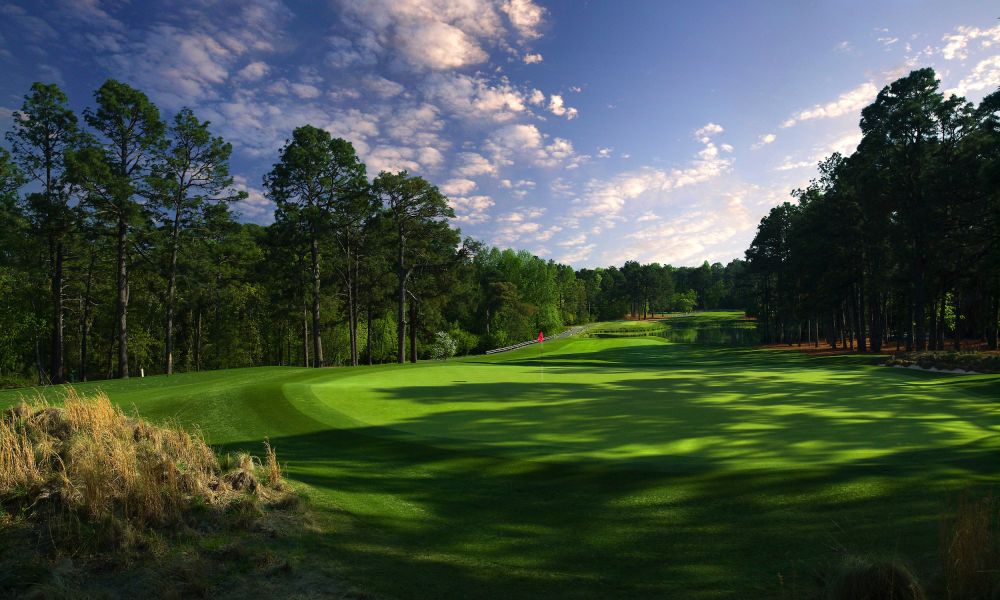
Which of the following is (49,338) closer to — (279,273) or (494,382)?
(279,273)

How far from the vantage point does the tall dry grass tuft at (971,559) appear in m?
3.24

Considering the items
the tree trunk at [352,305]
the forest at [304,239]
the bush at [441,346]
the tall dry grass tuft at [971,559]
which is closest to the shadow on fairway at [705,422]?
the tall dry grass tuft at [971,559]

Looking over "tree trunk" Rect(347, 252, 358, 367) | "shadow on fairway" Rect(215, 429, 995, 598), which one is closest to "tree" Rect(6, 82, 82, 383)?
"tree trunk" Rect(347, 252, 358, 367)

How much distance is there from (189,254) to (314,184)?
8.97 m

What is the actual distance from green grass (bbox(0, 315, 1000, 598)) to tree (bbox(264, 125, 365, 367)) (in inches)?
778

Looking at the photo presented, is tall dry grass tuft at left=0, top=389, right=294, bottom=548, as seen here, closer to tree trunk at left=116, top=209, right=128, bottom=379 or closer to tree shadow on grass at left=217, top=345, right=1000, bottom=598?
tree shadow on grass at left=217, top=345, right=1000, bottom=598

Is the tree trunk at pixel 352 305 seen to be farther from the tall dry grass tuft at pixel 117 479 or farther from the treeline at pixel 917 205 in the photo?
the treeline at pixel 917 205

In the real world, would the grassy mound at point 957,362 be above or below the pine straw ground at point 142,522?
below

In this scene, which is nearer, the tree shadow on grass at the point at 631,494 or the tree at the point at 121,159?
the tree shadow on grass at the point at 631,494

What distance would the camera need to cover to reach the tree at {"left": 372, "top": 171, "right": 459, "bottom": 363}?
3425cm

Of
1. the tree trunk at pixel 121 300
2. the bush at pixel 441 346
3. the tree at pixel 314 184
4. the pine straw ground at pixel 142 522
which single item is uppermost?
the tree at pixel 314 184

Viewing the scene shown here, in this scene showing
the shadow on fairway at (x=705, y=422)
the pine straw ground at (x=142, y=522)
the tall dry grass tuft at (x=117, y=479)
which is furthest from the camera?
the shadow on fairway at (x=705, y=422)

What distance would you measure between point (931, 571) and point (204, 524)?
657 cm

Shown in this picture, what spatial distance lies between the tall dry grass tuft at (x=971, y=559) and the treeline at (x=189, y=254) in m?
32.0
